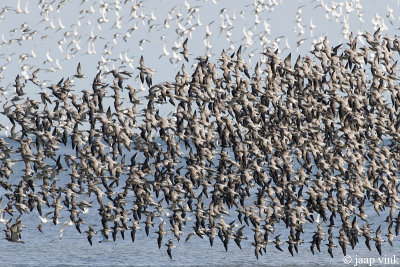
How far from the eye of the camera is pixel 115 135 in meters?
45.6

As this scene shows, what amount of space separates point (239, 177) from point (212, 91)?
5.37 meters

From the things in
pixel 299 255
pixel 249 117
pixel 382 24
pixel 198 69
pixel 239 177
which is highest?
pixel 382 24

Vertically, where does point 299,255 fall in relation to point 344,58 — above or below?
below

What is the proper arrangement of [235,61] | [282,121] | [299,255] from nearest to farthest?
[235,61], [282,121], [299,255]

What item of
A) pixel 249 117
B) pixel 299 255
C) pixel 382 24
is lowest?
pixel 299 255

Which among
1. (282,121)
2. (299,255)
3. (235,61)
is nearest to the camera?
(235,61)

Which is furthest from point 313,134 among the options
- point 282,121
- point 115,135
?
point 115,135

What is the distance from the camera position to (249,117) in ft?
149

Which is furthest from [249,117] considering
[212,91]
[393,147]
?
[393,147]

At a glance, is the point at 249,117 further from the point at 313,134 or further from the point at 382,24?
the point at 382,24

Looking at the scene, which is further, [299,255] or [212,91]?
[299,255]

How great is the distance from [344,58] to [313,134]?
498 cm

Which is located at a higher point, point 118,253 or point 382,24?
point 382,24

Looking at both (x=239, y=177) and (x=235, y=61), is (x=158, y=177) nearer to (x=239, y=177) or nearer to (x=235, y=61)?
(x=239, y=177)
